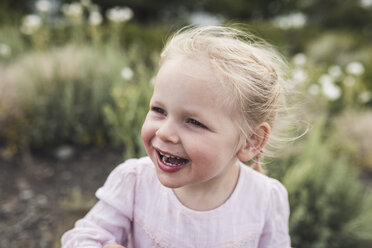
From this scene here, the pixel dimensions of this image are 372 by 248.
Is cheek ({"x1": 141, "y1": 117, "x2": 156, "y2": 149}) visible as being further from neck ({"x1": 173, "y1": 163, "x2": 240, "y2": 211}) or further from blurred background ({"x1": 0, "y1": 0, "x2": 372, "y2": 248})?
blurred background ({"x1": 0, "y1": 0, "x2": 372, "y2": 248})

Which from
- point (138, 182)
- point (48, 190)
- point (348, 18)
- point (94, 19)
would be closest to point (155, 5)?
point (348, 18)

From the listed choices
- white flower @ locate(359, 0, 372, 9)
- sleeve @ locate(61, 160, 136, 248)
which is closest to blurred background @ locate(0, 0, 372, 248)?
sleeve @ locate(61, 160, 136, 248)

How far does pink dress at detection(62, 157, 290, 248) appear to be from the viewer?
4.33ft

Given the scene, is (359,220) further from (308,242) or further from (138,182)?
(138,182)

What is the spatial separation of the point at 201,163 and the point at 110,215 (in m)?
0.43

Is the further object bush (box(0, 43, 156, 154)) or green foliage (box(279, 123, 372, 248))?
bush (box(0, 43, 156, 154))

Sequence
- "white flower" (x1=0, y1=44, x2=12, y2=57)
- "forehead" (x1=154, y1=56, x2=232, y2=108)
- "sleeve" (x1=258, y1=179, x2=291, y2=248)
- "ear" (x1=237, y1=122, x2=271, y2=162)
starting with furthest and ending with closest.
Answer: "white flower" (x1=0, y1=44, x2=12, y2=57) < "sleeve" (x1=258, y1=179, x2=291, y2=248) < "ear" (x1=237, y1=122, x2=271, y2=162) < "forehead" (x1=154, y1=56, x2=232, y2=108)

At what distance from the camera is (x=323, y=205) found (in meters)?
2.40

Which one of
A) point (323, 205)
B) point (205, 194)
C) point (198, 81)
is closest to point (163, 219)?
point (205, 194)

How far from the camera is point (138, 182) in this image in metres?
1.38

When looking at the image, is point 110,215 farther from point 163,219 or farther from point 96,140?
point 96,140

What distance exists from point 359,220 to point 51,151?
256cm

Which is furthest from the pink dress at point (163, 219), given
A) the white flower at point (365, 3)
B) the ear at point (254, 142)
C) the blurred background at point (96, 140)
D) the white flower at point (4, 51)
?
the white flower at point (365, 3)

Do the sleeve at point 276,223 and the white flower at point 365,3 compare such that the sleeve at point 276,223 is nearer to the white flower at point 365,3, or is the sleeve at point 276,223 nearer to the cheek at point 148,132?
the cheek at point 148,132
